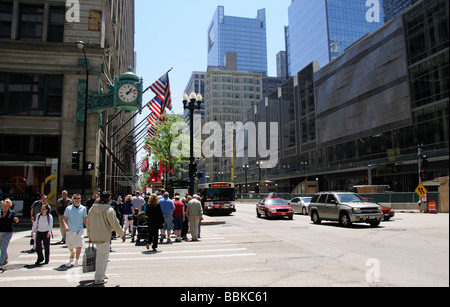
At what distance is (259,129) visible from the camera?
327 ft

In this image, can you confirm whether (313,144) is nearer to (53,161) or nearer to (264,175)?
(264,175)

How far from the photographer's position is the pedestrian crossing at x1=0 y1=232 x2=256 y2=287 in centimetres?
750

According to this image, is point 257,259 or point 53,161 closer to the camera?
point 257,259

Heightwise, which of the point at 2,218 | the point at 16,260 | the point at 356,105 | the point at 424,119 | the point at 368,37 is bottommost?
the point at 16,260

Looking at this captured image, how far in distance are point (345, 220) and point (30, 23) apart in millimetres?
25580

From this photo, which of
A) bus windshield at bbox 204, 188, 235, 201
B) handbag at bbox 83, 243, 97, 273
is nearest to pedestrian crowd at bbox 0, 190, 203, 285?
handbag at bbox 83, 243, 97, 273

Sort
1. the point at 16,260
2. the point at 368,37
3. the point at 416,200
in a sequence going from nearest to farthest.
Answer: the point at 16,260 → the point at 416,200 → the point at 368,37

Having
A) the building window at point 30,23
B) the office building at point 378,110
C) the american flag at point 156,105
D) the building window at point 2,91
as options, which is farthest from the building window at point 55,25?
the office building at point 378,110

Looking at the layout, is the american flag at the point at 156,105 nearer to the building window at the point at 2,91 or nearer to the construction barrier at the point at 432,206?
the building window at the point at 2,91

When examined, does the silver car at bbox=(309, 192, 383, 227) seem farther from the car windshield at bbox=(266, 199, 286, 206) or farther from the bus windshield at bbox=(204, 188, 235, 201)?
the bus windshield at bbox=(204, 188, 235, 201)

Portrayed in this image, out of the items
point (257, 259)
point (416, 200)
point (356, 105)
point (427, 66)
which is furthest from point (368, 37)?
point (257, 259)

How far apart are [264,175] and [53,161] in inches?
3019

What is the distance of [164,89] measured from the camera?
90.7 feet

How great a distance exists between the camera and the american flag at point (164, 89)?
27419mm
